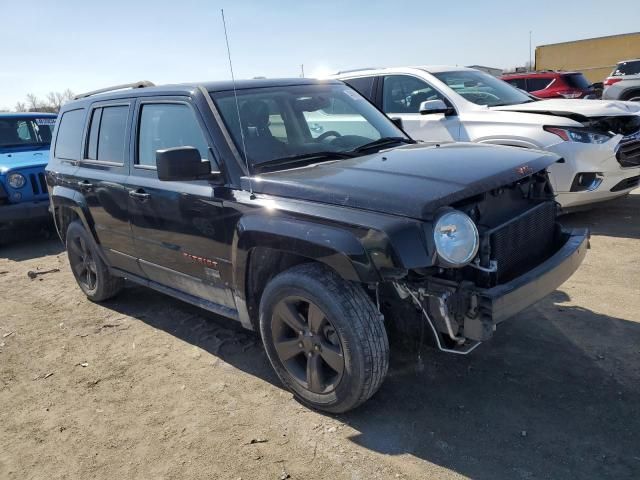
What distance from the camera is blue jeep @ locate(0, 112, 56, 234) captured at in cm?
757

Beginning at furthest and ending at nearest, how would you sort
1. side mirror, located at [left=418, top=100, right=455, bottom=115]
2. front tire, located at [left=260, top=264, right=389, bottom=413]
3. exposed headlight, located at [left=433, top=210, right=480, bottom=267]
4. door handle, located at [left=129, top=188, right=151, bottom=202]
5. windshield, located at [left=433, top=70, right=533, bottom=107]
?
windshield, located at [left=433, top=70, right=533, bottom=107], side mirror, located at [left=418, top=100, right=455, bottom=115], door handle, located at [left=129, top=188, right=151, bottom=202], front tire, located at [left=260, top=264, right=389, bottom=413], exposed headlight, located at [left=433, top=210, right=480, bottom=267]

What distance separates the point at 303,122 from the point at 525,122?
10.7 ft

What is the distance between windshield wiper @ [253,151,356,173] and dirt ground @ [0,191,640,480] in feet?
4.43

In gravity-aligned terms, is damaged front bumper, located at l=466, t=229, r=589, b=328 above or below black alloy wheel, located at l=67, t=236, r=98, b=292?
above

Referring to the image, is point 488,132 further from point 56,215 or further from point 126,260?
point 56,215

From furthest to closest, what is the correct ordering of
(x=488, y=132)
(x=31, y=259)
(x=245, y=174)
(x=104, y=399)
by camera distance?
(x=31, y=259), (x=488, y=132), (x=104, y=399), (x=245, y=174)


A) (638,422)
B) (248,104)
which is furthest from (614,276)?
(248,104)

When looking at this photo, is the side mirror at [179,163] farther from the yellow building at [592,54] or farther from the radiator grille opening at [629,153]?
the yellow building at [592,54]

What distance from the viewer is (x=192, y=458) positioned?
9.16ft

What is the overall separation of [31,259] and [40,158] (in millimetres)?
1871

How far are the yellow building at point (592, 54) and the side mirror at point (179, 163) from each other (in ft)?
92.1

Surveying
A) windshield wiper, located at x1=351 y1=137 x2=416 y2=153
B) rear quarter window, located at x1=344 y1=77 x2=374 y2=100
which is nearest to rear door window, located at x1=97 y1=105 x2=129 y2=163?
windshield wiper, located at x1=351 y1=137 x2=416 y2=153

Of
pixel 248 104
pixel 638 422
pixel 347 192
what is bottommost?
pixel 638 422

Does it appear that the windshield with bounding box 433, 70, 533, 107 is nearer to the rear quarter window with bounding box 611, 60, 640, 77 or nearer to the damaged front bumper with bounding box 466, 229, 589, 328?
the damaged front bumper with bounding box 466, 229, 589, 328
